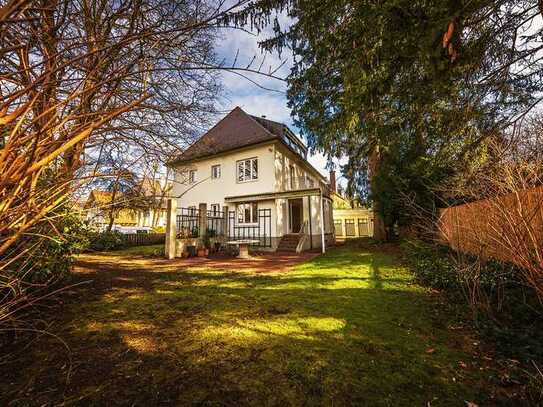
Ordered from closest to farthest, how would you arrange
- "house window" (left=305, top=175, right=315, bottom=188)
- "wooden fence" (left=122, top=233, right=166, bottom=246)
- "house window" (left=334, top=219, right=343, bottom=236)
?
"wooden fence" (left=122, top=233, right=166, bottom=246)
"house window" (left=305, top=175, right=315, bottom=188)
"house window" (left=334, top=219, right=343, bottom=236)

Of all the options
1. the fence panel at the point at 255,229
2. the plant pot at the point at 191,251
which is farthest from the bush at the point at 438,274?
the plant pot at the point at 191,251

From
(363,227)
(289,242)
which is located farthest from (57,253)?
(363,227)

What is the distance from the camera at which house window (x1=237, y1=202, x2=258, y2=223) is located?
15379mm

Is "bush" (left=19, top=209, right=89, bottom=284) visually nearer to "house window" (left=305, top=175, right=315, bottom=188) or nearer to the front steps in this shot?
the front steps

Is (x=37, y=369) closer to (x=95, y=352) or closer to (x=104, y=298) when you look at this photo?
(x=95, y=352)

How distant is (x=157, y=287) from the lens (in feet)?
17.7

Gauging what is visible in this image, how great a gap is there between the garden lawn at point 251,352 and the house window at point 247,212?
1056 centimetres

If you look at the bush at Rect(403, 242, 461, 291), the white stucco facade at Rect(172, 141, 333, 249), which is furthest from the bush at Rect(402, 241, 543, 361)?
the white stucco facade at Rect(172, 141, 333, 249)

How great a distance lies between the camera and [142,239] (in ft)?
59.3

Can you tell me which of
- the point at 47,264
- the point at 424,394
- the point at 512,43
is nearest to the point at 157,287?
the point at 47,264

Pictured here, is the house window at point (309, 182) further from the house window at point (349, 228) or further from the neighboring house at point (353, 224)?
the house window at point (349, 228)

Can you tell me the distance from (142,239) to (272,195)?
11.1m

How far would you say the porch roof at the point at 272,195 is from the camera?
42.9 feet

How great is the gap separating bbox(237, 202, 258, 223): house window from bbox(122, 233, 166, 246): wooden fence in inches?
320
